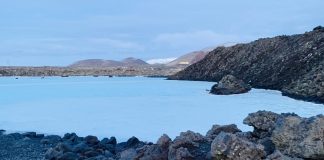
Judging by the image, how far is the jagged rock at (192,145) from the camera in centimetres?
776

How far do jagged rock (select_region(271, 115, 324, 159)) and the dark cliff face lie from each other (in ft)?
→ 49.5

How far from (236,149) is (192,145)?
139cm

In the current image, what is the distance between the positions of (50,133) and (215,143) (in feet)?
30.9

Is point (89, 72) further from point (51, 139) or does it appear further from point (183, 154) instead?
point (183, 154)

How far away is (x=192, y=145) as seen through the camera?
8070 millimetres

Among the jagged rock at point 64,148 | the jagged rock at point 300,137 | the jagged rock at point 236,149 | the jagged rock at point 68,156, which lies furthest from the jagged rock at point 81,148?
the jagged rock at point 300,137

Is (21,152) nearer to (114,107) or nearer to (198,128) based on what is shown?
(198,128)

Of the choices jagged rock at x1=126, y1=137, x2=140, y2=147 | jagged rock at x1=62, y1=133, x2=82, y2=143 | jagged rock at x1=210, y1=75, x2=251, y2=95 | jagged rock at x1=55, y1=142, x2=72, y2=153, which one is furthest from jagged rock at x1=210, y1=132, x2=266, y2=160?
jagged rock at x1=210, y1=75, x2=251, y2=95

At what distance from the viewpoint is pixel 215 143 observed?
23.0 ft

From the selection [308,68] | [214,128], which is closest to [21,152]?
→ [214,128]

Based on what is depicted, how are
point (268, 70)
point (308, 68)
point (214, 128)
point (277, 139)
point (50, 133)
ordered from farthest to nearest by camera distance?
point (268, 70) → point (308, 68) → point (50, 133) → point (214, 128) → point (277, 139)

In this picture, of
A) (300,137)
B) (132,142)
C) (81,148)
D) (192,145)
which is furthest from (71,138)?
(300,137)

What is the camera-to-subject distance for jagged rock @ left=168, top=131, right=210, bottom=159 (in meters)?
7.76

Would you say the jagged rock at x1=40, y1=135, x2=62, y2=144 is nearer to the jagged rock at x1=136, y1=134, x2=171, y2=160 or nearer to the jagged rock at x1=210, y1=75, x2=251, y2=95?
the jagged rock at x1=136, y1=134, x2=171, y2=160
